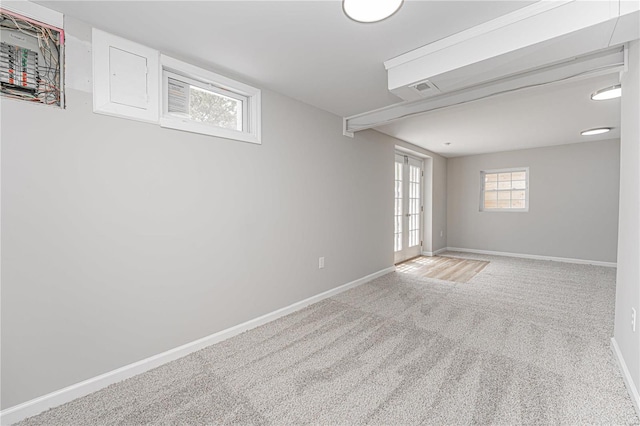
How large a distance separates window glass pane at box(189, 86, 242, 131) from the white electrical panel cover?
1.16ft

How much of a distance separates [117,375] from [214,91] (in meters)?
2.35

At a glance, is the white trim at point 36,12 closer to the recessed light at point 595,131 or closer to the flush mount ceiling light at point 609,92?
the flush mount ceiling light at point 609,92

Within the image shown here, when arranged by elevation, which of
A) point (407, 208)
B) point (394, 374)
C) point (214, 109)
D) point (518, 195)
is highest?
point (214, 109)

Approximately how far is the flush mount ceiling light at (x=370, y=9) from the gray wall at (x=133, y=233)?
139 cm

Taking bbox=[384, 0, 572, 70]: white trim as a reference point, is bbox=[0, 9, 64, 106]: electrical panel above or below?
below

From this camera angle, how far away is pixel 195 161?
89.8 inches

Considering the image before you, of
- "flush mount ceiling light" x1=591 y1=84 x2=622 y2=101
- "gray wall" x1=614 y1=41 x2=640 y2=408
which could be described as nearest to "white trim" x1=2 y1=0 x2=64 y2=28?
"gray wall" x1=614 y1=41 x2=640 y2=408

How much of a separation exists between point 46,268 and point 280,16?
2.11 metres

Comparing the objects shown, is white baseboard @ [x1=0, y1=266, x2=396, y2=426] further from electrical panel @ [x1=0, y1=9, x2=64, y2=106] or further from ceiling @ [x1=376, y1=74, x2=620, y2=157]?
ceiling @ [x1=376, y1=74, x2=620, y2=157]

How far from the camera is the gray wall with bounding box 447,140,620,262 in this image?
5.02 m

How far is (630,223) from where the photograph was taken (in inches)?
68.9

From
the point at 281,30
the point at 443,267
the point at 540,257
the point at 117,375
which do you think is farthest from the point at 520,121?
the point at 117,375

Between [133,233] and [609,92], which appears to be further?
[609,92]

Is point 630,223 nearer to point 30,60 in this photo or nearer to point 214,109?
point 214,109
